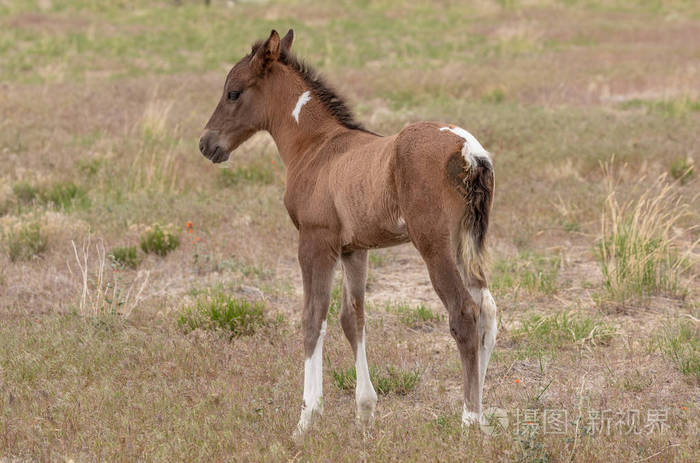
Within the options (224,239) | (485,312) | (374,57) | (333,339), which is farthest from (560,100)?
(485,312)

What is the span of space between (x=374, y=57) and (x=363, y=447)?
21.0 meters

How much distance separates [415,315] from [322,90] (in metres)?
2.36

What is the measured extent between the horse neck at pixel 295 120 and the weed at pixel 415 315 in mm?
2062

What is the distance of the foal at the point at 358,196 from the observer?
4016mm

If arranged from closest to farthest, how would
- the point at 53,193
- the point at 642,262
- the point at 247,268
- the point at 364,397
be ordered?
the point at 364,397 < the point at 642,262 < the point at 247,268 < the point at 53,193

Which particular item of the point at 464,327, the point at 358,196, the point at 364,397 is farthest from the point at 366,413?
the point at 358,196

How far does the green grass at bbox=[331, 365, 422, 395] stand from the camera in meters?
5.33

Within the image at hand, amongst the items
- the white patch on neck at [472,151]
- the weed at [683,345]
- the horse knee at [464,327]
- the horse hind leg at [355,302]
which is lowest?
the weed at [683,345]

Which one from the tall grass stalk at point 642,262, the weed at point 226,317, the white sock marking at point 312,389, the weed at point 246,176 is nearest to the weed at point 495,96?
the weed at point 246,176

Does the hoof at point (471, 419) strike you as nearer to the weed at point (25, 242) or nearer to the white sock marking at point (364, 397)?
the white sock marking at point (364, 397)

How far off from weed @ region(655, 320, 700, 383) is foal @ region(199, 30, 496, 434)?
185cm

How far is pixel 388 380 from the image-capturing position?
5.34m

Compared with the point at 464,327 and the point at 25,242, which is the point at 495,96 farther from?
the point at 464,327

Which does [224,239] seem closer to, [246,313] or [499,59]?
[246,313]
